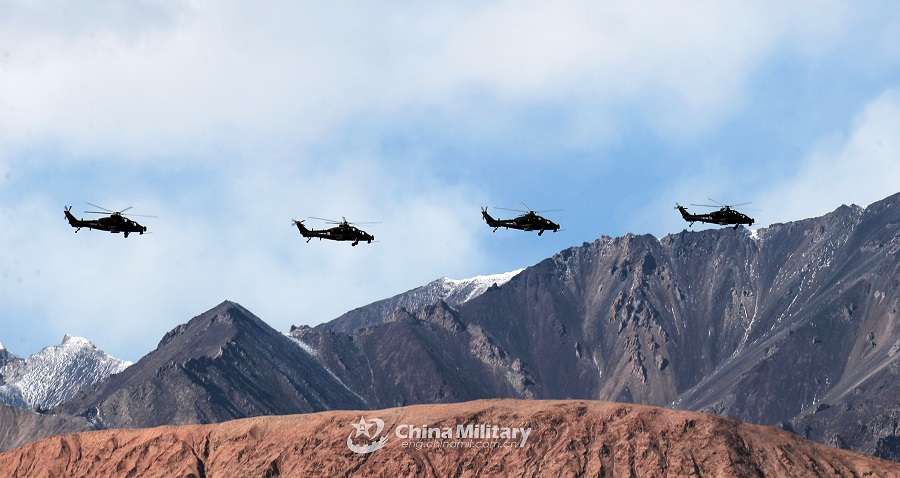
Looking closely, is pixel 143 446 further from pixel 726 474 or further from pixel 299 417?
pixel 726 474

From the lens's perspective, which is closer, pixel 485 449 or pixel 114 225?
pixel 114 225

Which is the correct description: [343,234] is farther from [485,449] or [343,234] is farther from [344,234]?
[485,449]

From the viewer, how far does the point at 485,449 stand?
175 metres

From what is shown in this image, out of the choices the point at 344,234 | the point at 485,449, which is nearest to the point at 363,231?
the point at 344,234

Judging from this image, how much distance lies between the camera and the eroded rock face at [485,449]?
17000cm

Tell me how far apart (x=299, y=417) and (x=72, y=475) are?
2898 cm

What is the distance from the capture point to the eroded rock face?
17000 centimetres

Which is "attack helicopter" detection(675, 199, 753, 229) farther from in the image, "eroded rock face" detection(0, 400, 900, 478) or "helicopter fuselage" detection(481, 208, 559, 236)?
"eroded rock face" detection(0, 400, 900, 478)

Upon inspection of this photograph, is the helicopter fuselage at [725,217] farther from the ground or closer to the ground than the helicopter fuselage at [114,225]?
closer to the ground

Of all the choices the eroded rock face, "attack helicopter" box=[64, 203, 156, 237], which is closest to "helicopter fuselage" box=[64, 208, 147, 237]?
"attack helicopter" box=[64, 203, 156, 237]

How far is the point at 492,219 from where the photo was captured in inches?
4764

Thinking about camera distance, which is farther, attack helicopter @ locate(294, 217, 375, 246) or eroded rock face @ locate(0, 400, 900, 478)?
eroded rock face @ locate(0, 400, 900, 478)

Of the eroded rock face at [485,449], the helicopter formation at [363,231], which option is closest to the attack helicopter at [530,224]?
the helicopter formation at [363,231]

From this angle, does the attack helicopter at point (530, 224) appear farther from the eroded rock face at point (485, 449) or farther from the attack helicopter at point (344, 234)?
the eroded rock face at point (485, 449)
